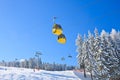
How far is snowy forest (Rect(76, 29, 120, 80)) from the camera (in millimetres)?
59812

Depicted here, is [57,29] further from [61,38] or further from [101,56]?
[101,56]

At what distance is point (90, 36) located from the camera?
70625 mm

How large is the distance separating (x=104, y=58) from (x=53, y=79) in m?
12.3

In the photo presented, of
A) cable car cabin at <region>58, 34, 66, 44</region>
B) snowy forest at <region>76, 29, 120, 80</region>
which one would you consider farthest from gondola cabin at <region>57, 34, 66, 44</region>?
snowy forest at <region>76, 29, 120, 80</region>

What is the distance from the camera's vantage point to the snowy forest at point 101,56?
5981cm

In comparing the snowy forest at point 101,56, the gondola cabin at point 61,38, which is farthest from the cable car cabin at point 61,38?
the snowy forest at point 101,56

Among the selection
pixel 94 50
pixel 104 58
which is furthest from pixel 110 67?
pixel 94 50

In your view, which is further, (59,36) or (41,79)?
(41,79)

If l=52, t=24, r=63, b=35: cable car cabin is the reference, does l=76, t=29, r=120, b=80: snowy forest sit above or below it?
above

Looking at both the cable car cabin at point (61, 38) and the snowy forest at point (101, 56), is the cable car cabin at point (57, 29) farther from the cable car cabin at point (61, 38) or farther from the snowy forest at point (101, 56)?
the snowy forest at point (101, 56)

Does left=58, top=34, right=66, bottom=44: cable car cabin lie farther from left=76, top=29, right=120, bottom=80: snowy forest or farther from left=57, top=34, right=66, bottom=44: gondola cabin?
left=76, top=29, right=120, bottom=80: snowy forest

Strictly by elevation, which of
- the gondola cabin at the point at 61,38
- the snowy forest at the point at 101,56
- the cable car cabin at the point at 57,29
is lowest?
the gondola cabin at the point at 61,38

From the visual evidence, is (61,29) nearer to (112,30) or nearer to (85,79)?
(85,79)

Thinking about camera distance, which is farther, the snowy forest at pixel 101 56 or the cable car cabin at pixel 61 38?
the snowy forest at pixel 101 56
